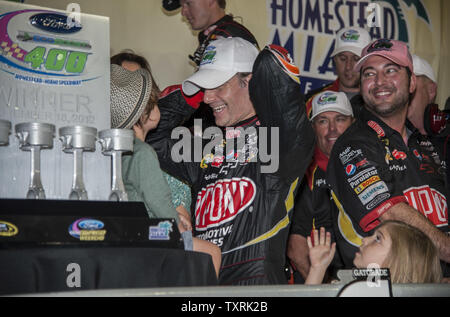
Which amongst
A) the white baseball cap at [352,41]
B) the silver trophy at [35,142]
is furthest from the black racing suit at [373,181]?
the silver trophy at [35,142]

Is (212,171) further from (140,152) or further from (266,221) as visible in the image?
(140,152)

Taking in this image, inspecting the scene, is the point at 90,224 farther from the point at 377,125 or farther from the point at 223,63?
the point at 377,125

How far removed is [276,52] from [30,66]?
2.93ft

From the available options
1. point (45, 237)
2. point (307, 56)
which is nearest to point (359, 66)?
point (307, 56)

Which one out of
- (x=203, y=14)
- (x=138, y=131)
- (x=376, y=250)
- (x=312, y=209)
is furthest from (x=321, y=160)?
(x=138, y=131)

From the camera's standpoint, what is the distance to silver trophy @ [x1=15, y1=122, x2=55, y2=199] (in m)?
1.78

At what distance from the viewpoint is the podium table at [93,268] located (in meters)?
1.54

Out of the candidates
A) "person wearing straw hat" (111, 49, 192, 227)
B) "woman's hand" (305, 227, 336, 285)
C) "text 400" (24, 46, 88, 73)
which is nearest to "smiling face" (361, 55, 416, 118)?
"woman's hand" (305, 227, 336, 285)

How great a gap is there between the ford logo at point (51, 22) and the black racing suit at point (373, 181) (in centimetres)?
169

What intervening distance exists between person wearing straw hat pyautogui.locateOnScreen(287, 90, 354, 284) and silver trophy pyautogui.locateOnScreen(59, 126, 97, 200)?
203 centimetres

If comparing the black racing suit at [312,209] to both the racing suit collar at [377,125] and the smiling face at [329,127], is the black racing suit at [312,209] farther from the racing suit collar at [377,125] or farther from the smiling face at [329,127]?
the racing suit collar at [377,125]

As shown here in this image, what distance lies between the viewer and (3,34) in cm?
191

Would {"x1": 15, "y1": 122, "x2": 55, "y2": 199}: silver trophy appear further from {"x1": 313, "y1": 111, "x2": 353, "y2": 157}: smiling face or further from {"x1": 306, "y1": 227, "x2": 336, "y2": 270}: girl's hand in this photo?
{"x1": 313, "y1": 111, "x2": 353, "y2": 157}: smiling face

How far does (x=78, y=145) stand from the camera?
71.9 inches
